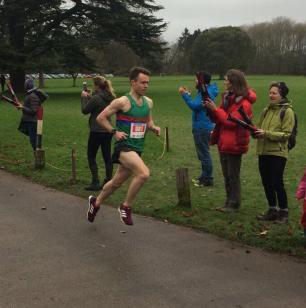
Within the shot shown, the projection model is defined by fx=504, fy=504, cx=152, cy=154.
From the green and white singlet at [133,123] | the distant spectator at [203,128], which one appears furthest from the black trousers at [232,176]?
the green and white singlet at [133,123]

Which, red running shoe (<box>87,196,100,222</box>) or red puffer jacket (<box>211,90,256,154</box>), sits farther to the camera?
red puffer jacket (<box>211,90,256,154</box>)

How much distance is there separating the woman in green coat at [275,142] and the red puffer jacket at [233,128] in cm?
35

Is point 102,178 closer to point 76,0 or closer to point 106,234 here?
point 106,234

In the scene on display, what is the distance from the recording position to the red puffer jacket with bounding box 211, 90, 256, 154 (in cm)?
693

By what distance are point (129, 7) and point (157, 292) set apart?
132 feet

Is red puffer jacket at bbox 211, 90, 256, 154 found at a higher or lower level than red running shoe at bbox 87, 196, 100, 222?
higher

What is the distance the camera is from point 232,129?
707 cm

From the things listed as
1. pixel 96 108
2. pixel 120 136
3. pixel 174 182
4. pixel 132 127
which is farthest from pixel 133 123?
pixel 174 182

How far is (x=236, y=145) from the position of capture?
7059 millimetres

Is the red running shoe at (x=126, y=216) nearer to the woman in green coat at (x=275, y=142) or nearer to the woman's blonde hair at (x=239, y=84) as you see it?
the woman in green coat at (x=275, y=142)

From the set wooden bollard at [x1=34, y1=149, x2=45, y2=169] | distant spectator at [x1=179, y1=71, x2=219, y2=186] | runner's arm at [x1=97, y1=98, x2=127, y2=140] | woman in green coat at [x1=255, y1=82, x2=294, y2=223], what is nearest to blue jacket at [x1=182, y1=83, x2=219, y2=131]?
distant spectator at [x1=179, y1=71, x2=219, y2=186]

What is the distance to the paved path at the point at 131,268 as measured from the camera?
4426mm

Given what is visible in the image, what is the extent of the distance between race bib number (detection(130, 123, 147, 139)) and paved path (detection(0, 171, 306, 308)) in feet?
4.02

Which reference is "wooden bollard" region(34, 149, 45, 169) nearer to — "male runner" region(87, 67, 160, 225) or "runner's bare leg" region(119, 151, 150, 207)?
"male runner" region(87, 67, 160, 225)
